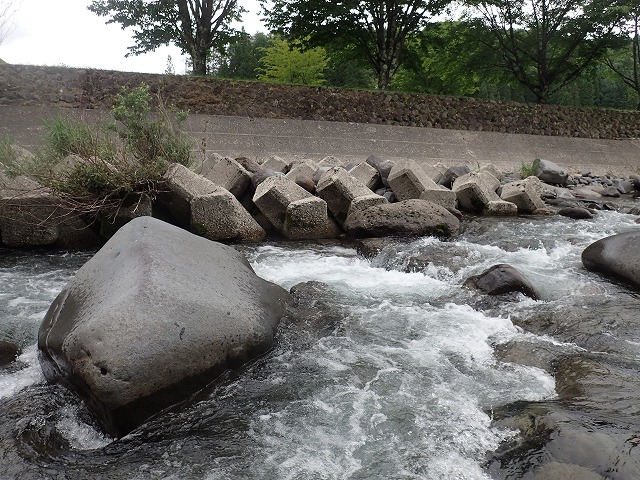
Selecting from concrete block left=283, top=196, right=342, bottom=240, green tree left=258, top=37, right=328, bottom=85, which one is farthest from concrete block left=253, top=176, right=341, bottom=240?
green tree left=258, top=37, right=328, bottom=85

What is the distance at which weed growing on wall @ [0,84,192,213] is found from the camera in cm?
752

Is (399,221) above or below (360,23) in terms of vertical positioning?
below

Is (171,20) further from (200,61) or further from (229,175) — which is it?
(229,175)

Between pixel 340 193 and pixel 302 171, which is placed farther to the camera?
pixel 302 171

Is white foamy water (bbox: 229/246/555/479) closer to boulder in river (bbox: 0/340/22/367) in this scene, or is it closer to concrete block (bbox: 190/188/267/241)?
boulder in river (bbox: 0/340/22/367)

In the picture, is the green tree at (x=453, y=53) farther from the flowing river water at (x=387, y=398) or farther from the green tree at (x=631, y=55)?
the flowing river water at (x=387, y=398)

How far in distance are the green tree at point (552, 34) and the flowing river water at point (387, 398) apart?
758 inches

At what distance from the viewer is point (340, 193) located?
346 inches

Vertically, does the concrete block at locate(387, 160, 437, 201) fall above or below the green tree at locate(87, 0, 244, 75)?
below

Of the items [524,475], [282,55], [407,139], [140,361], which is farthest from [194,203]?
[282,55]

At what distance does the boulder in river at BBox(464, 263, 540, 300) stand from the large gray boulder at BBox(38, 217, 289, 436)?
2.37 m

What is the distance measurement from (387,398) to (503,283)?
8.44 feet

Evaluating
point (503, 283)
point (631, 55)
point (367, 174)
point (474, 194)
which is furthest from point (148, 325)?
point (631, 55)

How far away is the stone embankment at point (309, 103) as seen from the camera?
45.3 feet
